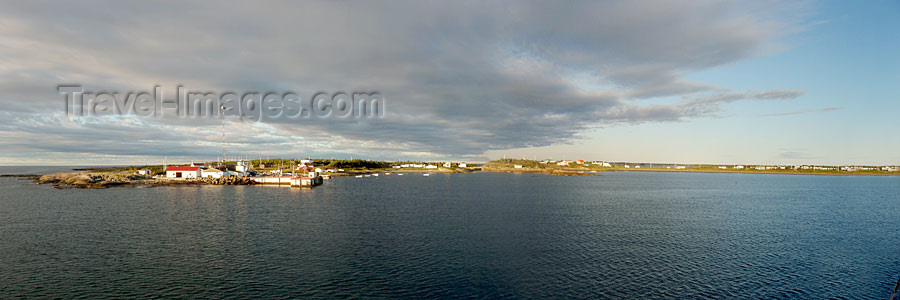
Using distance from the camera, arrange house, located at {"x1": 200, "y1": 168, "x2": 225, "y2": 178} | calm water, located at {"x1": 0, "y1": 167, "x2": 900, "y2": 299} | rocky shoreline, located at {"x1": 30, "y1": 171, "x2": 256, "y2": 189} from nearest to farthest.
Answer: calm water, located at {"x1": 0, "y1": 167, "x2": 900, "y2": 299}
rocky shoreline, located at {"x1": 30, "y1": 171, "x2": 256, "y2": 189}
house, located at {"x1": 200, "y1": 168, "x2": 225, "y2": 178}

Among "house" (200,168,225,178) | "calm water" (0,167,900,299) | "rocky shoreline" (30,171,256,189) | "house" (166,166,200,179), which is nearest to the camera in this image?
"calm water" (0,167,900,299)

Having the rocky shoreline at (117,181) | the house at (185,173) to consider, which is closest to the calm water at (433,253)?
the rocky shoreline at (117,181)

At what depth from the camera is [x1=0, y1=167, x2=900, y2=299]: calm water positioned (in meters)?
30.6

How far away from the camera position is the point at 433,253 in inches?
1602

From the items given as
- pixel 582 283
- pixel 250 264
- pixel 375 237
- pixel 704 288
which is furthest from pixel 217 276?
pixel 704 288

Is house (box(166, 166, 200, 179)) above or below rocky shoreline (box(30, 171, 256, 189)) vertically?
above

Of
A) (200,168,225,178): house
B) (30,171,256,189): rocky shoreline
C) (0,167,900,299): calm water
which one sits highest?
(200,168,225,178): house

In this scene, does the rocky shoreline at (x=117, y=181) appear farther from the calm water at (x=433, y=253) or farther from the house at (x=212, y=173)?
the calm water at (x=433, y=253)

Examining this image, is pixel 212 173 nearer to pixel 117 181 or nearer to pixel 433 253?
pixel 117 181

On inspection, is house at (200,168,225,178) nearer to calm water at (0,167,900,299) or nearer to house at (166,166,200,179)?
house at (166,166,200,179)

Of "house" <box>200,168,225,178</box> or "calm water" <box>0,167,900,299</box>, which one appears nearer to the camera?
"calm water" <box>0,167,900,299</box>

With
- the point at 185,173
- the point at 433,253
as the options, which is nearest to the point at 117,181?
the point at 185,173

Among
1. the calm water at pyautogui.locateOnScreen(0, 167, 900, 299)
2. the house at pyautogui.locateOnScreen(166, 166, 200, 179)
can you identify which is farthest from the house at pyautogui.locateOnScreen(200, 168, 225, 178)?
the calm water at pyautogui.locateOnScreen(0, 167, 900, 299)

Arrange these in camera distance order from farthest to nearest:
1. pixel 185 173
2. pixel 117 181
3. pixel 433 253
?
pixel 185 173
pixel 117 181
pixel 433 253
